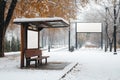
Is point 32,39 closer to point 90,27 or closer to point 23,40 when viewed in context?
point 23,40

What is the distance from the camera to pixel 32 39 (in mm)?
21609

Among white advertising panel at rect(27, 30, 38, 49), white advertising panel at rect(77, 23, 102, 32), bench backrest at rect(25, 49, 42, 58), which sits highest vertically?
white advertising panel at rect(77, 23, 102, 32)

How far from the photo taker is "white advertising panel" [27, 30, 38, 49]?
2083cm

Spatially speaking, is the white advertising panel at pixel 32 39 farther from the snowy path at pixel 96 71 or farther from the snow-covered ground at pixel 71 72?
the snowy path at pixel 96 71

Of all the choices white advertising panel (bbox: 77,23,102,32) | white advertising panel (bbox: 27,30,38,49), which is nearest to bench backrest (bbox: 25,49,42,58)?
white advertising panel (bbox: 27,30,38,49)

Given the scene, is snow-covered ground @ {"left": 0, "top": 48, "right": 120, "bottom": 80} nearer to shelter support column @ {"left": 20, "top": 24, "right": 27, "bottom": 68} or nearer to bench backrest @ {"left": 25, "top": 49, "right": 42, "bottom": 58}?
shelter support column @ {"left": 20, "top": 24, "right": 27, "bottom": 68}

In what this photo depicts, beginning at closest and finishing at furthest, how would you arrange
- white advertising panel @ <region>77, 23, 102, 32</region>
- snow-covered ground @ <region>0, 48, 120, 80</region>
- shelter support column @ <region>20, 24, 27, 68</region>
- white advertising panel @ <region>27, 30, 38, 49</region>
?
snow-covered ground @ <region>0, 48, 120, 80</region> → shelter support column @ <region>20, 24, 27, 68</region> → white advertising panel @ <region>27, 30, 38, 49</region> → white advertising panel @ <region>77, 23, 102, 32</region>

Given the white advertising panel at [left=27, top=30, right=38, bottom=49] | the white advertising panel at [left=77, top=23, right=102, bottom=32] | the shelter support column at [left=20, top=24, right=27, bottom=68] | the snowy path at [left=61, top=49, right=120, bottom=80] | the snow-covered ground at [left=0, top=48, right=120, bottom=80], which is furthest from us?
the white advertising panel at [left=77, top=23, right=102, bottom=32]

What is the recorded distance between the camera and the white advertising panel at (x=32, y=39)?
68.3 feet

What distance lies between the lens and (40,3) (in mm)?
29531

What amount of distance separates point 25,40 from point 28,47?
2.95 ft

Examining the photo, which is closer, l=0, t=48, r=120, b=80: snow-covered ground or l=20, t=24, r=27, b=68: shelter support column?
l=0, t=48, r=120, b=80: snow-covered ground

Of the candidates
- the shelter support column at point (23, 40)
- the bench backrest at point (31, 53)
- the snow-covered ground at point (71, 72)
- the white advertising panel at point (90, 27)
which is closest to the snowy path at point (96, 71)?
the snow-covered ground at point (71, 72)

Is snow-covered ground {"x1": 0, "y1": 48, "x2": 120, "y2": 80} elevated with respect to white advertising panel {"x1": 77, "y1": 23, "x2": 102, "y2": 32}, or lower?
lower
